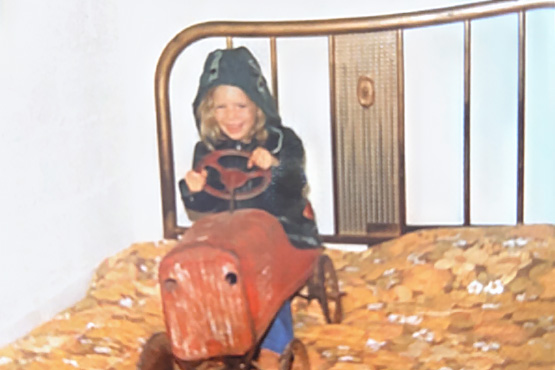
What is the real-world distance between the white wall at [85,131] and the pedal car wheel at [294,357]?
0.49 ft

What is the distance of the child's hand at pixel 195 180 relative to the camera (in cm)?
79

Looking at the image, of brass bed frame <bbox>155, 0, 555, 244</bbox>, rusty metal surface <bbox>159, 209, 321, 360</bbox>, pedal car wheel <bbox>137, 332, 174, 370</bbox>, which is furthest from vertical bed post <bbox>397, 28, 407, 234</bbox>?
pedal car wheel <bbox>137, 332, 174, 370</bbox>

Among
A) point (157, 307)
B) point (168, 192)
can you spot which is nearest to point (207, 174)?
point (168, 192)

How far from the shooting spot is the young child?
0.77 metres

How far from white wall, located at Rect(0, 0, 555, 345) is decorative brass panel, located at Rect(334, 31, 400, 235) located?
31 millimetres

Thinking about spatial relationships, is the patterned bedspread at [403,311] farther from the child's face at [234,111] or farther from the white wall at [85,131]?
the child's face at [234,111]

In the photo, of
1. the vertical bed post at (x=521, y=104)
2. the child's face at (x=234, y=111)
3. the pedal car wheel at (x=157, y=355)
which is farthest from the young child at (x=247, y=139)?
the vertical bed post at (x=521, y=104)

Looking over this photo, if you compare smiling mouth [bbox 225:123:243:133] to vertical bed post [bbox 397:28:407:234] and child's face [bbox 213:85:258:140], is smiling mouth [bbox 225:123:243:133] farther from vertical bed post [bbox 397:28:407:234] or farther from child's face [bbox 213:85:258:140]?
vertical bed post [bbox 397:28:407:234]

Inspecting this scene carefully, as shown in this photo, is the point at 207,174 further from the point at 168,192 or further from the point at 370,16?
the point at 370,16

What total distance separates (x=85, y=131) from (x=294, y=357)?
340mm

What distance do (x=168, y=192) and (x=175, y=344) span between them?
19 cm

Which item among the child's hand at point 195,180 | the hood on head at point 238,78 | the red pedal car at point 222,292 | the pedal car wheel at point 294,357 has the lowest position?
the pedal car wheel at point 294,357

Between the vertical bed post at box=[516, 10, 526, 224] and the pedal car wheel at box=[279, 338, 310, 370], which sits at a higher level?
the vertical bed post at box=[516, 10, 526, 224]

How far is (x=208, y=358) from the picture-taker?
0.68m
